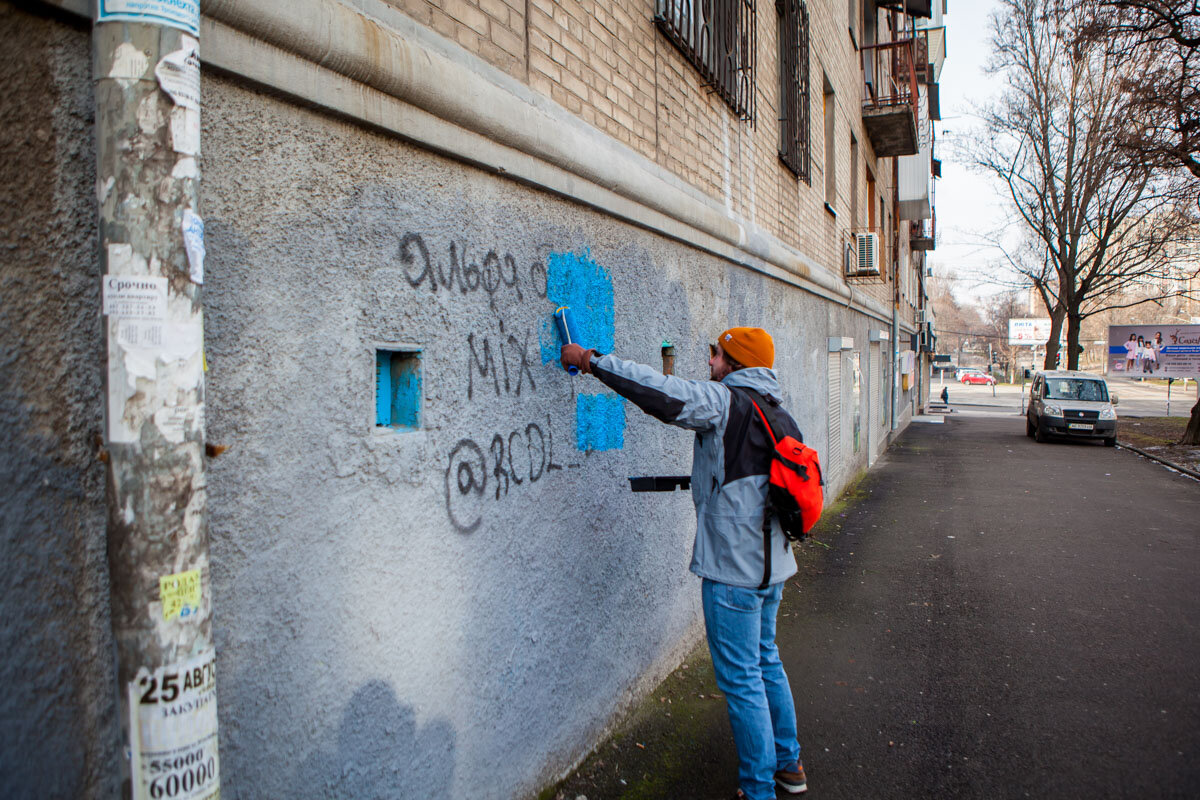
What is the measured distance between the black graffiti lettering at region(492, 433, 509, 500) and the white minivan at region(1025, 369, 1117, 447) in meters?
18.4

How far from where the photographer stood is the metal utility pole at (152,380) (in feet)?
4.25

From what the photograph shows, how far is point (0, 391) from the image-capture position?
1.37m

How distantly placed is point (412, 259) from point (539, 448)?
97cm

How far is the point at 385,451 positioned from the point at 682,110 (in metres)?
3.31

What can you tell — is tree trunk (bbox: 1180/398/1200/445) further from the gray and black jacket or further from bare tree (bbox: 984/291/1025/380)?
bare tree (bbox: 984/291/1025/380)

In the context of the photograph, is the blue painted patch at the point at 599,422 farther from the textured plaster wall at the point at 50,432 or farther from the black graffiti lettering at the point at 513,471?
the textured plaster wall at the point at 50,432

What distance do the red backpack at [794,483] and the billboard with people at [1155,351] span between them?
2382 cm

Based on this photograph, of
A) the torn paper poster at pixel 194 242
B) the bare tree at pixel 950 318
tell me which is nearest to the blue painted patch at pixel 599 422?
the torn paper poster at pixel 194 242

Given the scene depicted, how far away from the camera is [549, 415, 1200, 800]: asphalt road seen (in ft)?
10.6

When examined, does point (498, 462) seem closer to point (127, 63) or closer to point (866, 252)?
point (127, 63)

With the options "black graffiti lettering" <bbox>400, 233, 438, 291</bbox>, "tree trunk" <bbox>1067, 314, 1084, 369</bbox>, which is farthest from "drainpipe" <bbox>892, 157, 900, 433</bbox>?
"black graffiti lettering" <bbox>400, 233, 438, 291</bbox>

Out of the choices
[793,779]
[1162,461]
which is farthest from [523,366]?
[1162,461]

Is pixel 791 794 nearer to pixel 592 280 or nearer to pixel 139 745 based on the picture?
pixel 592 280

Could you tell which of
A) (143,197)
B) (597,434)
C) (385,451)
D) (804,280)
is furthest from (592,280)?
(804,280)
